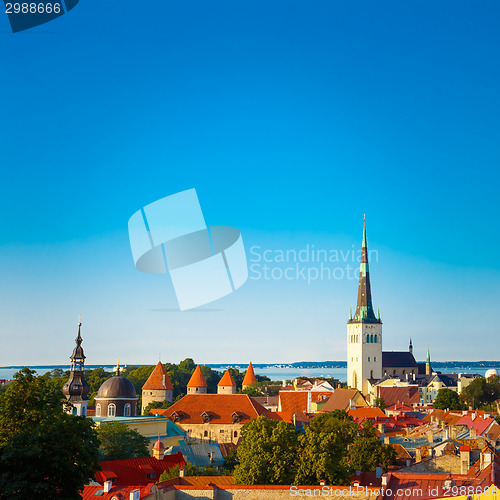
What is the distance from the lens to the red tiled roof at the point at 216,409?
203 feet

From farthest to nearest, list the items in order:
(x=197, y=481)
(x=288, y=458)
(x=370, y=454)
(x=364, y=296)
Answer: (x=364, y=296) < (x=370, y=454) < (x=288, y=458) < (x=197, y=481)

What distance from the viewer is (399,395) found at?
326 feet

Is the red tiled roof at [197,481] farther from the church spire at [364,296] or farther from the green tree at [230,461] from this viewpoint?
the church spire at [364,296]

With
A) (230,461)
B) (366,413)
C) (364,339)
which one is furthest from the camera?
(364,339)

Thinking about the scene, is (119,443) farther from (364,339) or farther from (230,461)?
(364,339)

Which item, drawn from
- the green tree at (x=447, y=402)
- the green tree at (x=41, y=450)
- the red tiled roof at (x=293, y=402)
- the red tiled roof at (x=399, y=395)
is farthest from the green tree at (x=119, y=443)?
the red tiled roof at (x=399, y=395)

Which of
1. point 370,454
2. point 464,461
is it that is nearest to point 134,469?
point 370,454

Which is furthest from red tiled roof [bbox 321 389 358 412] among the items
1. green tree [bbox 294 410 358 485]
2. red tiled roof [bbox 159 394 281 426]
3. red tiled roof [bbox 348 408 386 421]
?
green tree [bbox 294 410 358 485]

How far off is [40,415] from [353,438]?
21.6 metres

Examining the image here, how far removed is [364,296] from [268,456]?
299ft

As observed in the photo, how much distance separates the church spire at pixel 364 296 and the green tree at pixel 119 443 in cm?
7819

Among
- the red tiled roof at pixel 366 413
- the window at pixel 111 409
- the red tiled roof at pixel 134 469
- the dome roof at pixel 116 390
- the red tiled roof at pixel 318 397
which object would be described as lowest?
the red tiled roof at pixel 134 469

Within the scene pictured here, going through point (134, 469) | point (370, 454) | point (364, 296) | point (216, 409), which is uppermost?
point (364, 296)

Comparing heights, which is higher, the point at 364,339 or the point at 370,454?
the point at 364,339
